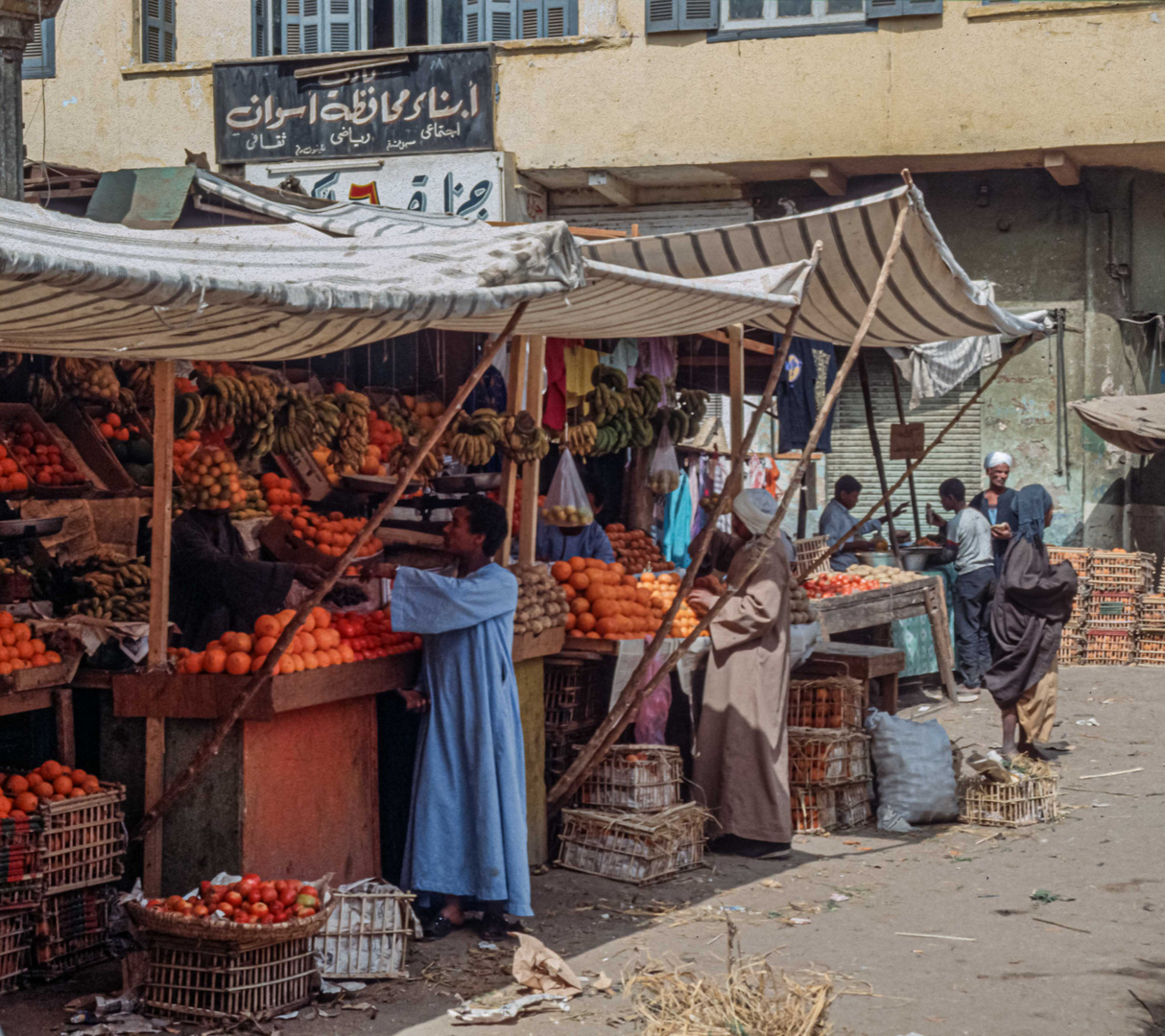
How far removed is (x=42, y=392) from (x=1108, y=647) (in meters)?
10.9

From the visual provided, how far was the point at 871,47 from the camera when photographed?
15141 millimetres

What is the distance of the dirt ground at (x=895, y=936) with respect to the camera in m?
5.08

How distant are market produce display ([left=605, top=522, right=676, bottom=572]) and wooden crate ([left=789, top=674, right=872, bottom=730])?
1861 mm

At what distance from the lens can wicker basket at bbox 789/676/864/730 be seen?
8.32m

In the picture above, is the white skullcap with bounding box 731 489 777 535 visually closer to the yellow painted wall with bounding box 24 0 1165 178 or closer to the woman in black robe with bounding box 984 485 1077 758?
the woman in black robe with bounding box 984 485 1077 758

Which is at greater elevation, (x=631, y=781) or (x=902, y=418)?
(x=902, y=418)

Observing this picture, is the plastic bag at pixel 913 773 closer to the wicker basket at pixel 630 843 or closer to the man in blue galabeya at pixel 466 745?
the wicker basket at pixel 630 843

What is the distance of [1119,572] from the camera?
14344 millimetres

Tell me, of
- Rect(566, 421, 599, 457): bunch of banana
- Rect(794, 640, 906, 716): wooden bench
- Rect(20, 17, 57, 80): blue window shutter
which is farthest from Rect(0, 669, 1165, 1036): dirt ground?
Rect(20, 17, 57, 80): blue window shutter

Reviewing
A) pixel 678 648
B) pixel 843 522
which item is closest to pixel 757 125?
pixel 843 522

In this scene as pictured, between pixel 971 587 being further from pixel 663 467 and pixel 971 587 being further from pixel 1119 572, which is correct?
pixel 663 467

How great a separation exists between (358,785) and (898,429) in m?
6.06

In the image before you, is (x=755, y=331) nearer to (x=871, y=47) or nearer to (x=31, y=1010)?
(x=871, y=47)

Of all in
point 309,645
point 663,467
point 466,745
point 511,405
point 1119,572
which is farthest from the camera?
point 1119,572
